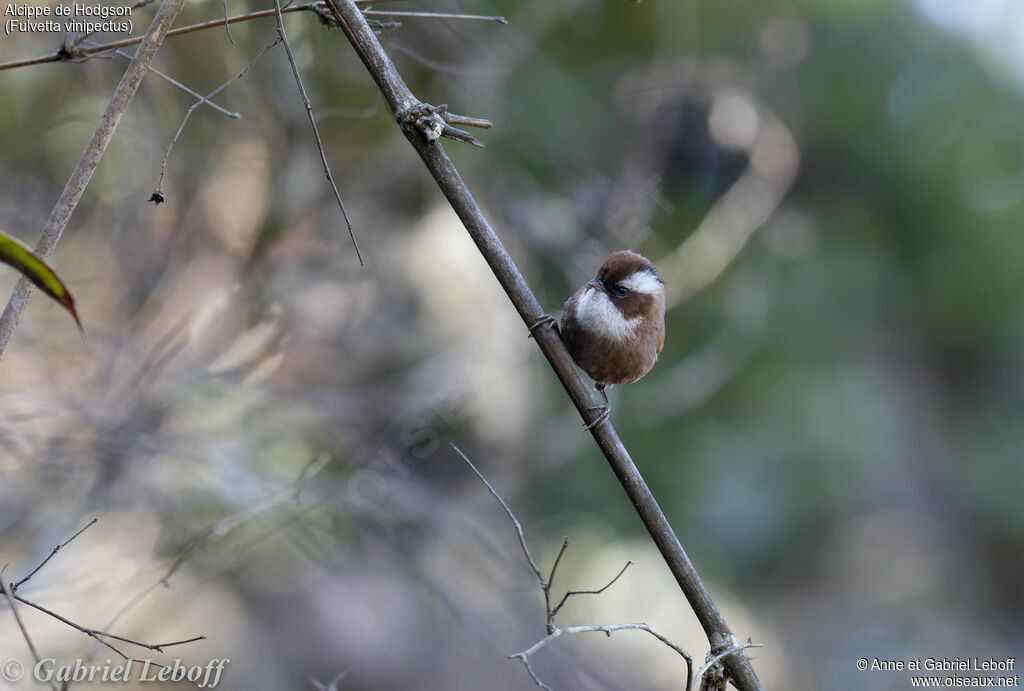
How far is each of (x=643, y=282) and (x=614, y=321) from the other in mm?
204

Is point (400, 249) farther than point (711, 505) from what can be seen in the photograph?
No

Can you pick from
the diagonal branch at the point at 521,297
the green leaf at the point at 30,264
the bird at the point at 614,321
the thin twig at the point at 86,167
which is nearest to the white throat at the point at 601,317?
the bird at the point at 614,321

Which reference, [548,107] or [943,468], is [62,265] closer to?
[548,107]

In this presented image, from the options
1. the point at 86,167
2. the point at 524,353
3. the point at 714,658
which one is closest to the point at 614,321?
the point at 714,658

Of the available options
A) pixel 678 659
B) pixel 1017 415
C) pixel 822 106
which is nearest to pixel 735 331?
pixel 822 106

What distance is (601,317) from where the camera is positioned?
8.14 feet

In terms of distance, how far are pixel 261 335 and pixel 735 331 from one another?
10.6ft

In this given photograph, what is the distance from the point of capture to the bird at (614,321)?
8.17 ft

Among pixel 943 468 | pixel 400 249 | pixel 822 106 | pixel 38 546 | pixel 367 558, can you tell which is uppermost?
pixel 822 106

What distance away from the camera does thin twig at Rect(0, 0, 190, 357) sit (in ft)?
4.26

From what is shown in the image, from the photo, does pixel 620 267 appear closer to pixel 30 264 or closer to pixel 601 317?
pixel 601 317

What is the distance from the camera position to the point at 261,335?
4.06 m

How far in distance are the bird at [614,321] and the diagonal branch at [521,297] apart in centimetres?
76

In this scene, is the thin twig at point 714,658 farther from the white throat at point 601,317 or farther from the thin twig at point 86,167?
the thin twig at point 86,167
